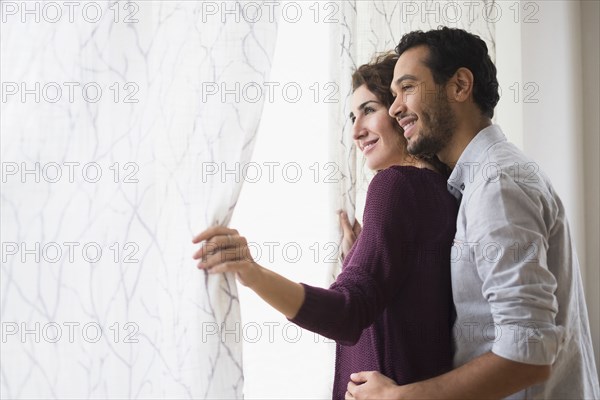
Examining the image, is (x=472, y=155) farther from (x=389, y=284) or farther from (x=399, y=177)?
(x=389, y=284)

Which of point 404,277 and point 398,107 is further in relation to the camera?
point 398,107

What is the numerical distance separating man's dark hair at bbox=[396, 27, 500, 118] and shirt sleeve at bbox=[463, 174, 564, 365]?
26cm

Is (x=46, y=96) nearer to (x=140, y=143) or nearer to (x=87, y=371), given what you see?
(x=140, y=143)

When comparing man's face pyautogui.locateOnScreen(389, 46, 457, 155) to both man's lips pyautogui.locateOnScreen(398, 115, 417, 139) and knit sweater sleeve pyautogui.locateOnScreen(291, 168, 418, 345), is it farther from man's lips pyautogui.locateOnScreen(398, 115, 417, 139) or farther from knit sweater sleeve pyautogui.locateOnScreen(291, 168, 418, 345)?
knit sweater sleeve pyautogui.locateOnScreen(291, 168, 418, 345)

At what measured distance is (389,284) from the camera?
1.01 meters

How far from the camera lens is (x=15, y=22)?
0.94 metres

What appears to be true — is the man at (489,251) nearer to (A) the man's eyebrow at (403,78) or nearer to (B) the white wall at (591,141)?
(A) the man's eyebrow at (403,78)

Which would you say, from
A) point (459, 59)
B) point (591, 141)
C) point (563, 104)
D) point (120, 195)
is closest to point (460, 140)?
point (459, 59)

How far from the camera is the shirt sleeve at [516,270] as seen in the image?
35.8 inches

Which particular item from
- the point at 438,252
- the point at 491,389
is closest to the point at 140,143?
the point at 438,252

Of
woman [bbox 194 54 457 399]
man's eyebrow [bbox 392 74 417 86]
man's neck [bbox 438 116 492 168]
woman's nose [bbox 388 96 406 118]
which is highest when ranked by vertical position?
man's eyebrow [bbox 392 74 417 86]

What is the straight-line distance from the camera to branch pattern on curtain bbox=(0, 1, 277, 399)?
932mm

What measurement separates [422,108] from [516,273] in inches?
14.3

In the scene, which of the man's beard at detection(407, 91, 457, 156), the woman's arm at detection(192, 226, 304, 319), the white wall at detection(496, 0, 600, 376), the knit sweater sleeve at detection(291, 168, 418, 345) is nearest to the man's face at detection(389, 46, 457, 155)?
the man's beard at detection(407, 91, 457, 156)
